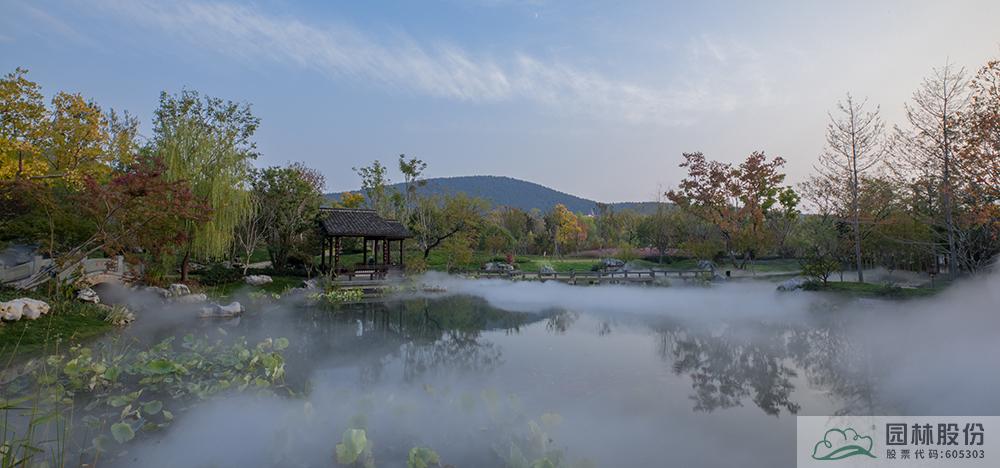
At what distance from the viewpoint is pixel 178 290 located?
37.6ft

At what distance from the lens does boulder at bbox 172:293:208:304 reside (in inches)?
427

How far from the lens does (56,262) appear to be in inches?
375

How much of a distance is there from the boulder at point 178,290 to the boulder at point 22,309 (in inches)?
127

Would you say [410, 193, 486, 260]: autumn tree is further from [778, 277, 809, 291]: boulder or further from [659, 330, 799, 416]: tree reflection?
[659, 330, 799, 416]: tree reflection

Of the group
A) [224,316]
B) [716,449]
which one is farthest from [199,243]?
[716,449]

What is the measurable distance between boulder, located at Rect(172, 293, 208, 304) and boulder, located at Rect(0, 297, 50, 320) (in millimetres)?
2851

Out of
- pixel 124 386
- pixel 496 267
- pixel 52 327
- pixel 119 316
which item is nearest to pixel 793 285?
pixel 496 267

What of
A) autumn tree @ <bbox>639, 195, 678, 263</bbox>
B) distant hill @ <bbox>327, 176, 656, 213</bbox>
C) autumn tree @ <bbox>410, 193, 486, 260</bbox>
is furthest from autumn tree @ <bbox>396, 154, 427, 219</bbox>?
distant hill @ <bbox>327, 176, 656, 213</bbox>

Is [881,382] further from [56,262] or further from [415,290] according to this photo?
[56,262]

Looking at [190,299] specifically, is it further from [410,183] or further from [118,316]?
[410,183]

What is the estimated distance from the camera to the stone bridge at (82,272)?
32.1 ft

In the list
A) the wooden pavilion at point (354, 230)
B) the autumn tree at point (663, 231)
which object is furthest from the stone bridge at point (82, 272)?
the autumn tree at point (663, 231)

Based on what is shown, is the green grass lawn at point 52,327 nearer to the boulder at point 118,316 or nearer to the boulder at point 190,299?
the boulder at point 118,316

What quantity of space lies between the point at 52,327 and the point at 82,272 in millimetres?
3205
